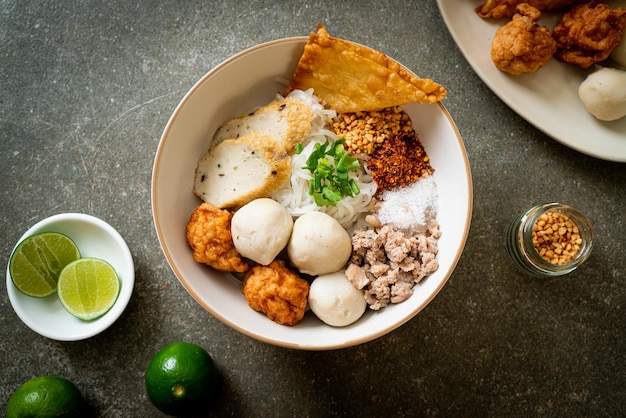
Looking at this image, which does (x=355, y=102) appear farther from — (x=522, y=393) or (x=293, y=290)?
(x=522, y=393)

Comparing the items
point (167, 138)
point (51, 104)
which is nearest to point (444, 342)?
point (167, 138)

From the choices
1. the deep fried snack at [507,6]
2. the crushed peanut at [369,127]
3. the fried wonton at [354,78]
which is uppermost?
the deep fried snack at [507,6]

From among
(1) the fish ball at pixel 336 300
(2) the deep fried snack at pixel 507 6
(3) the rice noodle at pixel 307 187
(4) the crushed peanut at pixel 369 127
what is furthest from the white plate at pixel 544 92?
(1) the fish ball at pixel 336 300

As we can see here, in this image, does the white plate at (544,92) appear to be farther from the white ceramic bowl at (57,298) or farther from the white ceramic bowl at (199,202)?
the white ceramic bowl at (57,298)

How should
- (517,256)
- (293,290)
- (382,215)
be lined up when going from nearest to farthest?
(293,290) < (382,215) < (517,256)

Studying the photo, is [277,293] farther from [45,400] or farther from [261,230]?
[45,400]
